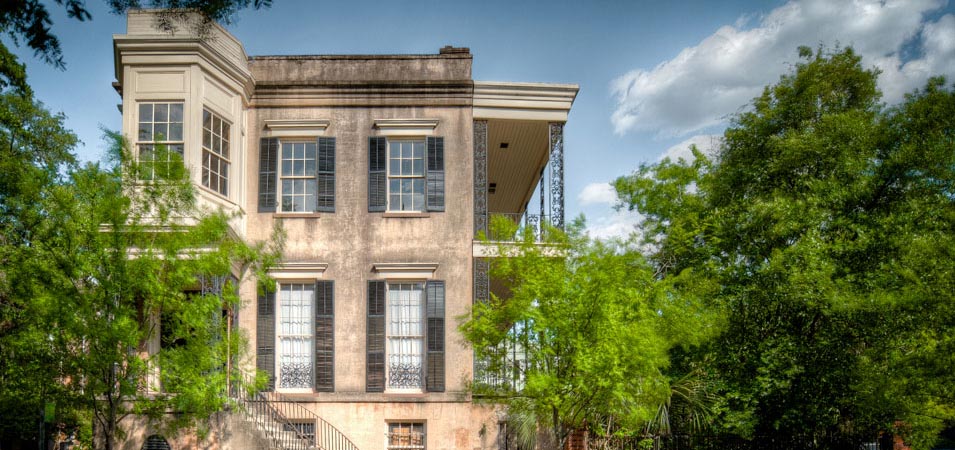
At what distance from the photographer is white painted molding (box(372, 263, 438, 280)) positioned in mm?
21031

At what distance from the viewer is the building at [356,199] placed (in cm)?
2019

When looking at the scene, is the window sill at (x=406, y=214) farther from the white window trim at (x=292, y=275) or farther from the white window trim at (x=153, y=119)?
the white window trim at (x=153, y=119)

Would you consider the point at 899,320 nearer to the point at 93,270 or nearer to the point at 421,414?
the point at 421,414

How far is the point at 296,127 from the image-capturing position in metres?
21.6

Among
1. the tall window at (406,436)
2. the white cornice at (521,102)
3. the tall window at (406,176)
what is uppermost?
the white cornice at (521,102)

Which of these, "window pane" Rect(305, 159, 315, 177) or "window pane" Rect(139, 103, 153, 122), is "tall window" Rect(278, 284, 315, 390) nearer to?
"window pane" Rect(305, 159, 315, 177)

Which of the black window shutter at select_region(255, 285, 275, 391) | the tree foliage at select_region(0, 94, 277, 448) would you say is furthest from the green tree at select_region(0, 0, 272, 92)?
the black window shutter at select_region(255, 285, 275, 391)

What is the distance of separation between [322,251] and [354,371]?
281 centimetres

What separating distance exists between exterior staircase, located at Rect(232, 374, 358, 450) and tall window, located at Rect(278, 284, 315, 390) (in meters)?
0.51

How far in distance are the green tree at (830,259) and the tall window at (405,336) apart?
21.1 feet

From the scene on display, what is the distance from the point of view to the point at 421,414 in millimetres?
20578

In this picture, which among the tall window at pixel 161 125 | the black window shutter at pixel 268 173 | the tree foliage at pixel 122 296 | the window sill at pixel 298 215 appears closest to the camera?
the tree foliage at pixel 122 296

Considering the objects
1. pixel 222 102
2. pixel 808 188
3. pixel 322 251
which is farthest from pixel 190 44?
pixel 808 188

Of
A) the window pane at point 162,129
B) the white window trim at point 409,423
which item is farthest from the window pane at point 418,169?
the white window trim at point 409,423
